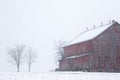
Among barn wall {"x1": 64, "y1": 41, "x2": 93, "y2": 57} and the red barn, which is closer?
the red barn

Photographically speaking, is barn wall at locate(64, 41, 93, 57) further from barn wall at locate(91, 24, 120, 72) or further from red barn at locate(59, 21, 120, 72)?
barn wall at locate(91, 24, 120, 72)

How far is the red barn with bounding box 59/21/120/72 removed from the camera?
71438 millimetres

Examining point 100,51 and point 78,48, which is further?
point 78,48

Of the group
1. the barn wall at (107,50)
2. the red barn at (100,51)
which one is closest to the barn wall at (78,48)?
the red barn at (100,51)

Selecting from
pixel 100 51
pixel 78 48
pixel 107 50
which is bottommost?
pixel 100 51

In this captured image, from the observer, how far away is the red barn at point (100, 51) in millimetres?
71438

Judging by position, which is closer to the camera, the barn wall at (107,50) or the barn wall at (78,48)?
the barn wall at (107,50)

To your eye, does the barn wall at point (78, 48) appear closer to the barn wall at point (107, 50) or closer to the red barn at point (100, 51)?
the red barn at point (100, 51)

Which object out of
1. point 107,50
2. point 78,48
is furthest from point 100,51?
point 78,48

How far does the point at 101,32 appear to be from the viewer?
243 feet

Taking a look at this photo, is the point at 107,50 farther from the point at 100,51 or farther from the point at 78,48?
the point at 78,48

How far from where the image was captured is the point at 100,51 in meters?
72.7

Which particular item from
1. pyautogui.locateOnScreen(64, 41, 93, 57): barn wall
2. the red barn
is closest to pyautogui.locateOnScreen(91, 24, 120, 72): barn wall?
the red barn

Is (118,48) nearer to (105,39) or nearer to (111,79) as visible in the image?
(105,39)
